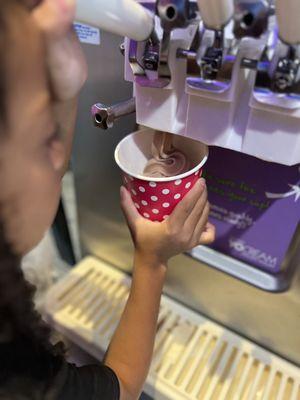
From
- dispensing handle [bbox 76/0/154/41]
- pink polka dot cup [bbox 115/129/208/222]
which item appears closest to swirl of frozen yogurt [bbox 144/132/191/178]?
pink polka dot cup [bbox 115/129/208/222]

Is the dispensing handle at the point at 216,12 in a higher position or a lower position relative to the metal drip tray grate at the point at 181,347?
higher

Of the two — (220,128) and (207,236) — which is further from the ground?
(220,128)

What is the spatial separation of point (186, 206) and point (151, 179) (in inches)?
2.1

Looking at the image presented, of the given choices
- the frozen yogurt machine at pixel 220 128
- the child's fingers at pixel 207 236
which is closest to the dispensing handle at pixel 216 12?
the frozen yogurt machine at pixel 220 128

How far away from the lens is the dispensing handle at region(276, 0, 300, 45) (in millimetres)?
265

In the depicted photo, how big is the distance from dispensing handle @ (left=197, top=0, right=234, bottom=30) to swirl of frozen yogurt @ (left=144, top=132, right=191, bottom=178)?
154 millimetres

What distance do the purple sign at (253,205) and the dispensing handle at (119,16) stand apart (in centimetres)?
20

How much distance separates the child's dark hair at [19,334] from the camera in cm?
33

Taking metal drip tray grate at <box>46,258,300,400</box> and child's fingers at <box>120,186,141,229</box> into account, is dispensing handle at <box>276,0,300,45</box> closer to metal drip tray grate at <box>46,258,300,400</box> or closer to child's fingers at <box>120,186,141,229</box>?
child's fingers at <box>120,186,141,229</box>

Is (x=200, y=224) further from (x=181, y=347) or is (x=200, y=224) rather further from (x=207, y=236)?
(x=181, y=347)

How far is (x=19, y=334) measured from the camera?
37 cm

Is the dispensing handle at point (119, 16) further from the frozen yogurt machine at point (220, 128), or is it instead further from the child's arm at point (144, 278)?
the child's arm at point (144, 278)

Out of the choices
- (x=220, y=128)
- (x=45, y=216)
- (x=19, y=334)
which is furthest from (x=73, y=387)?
(x=220, y=128)

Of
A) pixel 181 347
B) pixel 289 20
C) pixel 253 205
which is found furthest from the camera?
pixel 181 347
